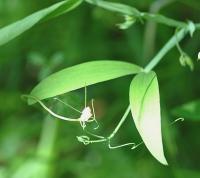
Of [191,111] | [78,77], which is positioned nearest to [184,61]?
[191,111]

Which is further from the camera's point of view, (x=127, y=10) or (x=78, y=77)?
(x=127, y=10)

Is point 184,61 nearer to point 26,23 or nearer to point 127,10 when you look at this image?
point 127,10

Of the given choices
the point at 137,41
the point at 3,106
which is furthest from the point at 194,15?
the point at 3,106

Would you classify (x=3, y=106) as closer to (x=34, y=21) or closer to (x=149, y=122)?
(x=34, y=21)

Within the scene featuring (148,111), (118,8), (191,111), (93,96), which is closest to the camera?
(148,111)

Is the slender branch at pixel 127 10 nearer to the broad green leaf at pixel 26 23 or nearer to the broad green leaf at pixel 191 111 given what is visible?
the broad green leaf at pixel 26 23

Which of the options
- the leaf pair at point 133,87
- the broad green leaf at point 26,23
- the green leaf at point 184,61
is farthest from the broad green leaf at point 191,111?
the broad green leaf at point 26,23

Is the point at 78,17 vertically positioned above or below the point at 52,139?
above
